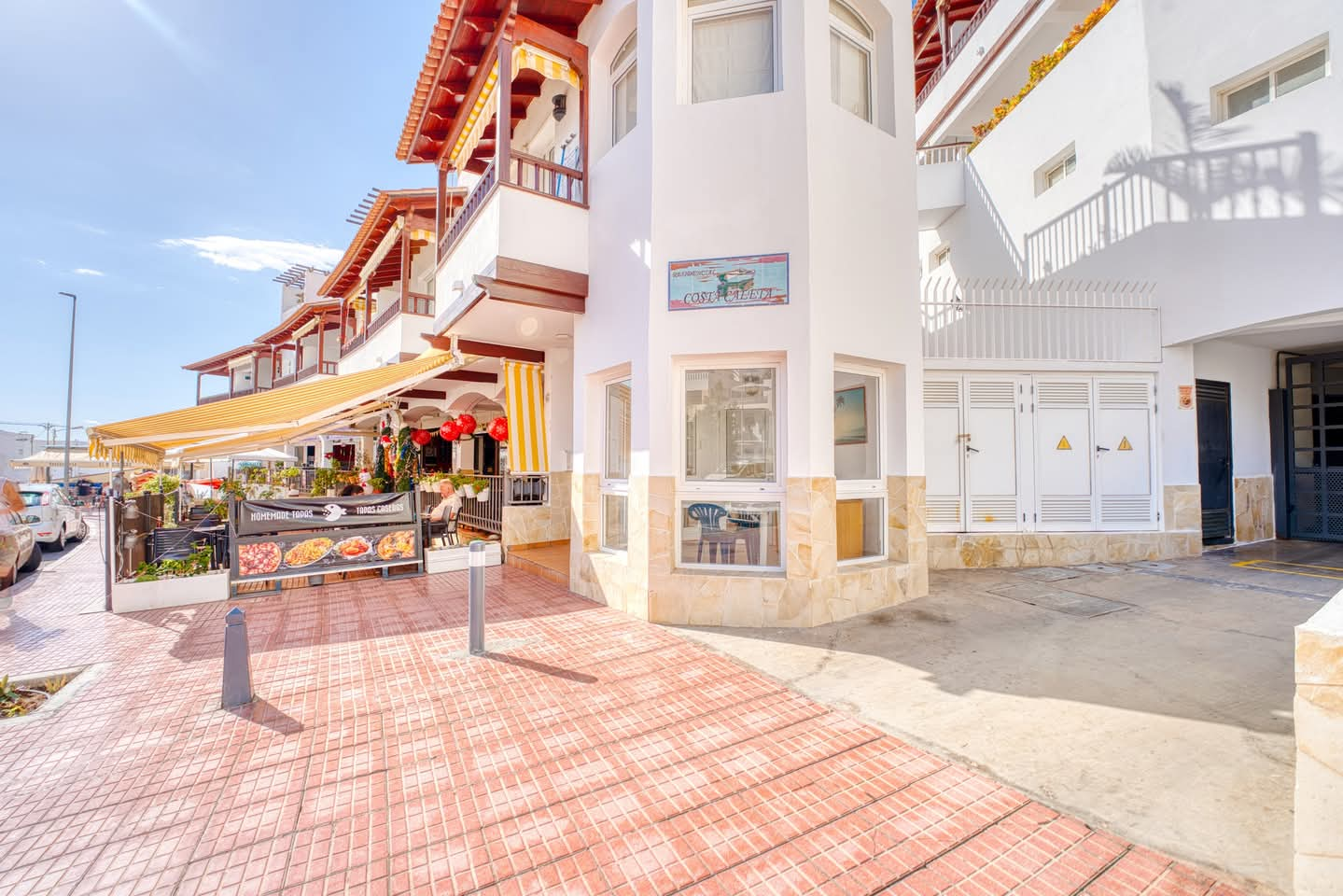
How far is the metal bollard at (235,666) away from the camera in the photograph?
443 cm

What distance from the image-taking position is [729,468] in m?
6.68

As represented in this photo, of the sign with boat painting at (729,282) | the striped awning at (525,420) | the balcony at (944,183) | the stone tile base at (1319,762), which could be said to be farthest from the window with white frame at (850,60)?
the balcony at (944,183)

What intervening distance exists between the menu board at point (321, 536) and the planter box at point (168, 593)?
303mm

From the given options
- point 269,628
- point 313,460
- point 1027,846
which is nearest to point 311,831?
point 1027,846

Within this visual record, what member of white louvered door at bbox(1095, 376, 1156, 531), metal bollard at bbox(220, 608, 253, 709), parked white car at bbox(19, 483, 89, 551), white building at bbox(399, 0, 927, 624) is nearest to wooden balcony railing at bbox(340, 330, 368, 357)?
Answer: parked white car at bbox(19, 483, 89, 551)

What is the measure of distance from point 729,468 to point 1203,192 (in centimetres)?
919

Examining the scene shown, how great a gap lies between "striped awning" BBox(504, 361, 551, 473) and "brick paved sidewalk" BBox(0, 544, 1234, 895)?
17.9 feet

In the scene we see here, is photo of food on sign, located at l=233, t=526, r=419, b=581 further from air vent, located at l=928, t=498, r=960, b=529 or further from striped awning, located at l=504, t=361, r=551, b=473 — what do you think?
air vent, located at l=928, t=498, r=960, b=529

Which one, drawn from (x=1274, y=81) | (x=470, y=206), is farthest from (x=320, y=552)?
(x=1274, y=81)

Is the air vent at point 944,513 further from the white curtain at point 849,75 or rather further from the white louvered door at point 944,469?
the white curtain at point 849,75

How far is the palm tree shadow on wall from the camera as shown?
313 inches

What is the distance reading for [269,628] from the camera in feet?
21.2

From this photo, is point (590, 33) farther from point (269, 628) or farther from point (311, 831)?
point (311, 831)

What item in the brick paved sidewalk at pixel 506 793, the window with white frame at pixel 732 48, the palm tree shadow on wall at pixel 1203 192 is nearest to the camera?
the brick paved sidewalk at pixel 506 793
